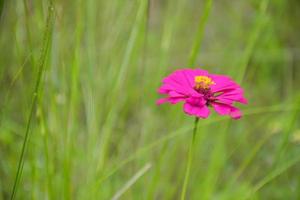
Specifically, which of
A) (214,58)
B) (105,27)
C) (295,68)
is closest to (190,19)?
(214,58)

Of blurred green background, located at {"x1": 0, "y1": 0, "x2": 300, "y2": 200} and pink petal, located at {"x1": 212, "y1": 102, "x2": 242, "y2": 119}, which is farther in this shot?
blurred green background, located at {"x1": 0, "y1": 0, "x2": 300, "y2": 200}

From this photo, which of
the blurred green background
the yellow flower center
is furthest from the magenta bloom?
the blurred green background

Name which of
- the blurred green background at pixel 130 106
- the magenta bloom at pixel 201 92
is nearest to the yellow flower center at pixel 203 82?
the magenta bloom at pixel 201 92

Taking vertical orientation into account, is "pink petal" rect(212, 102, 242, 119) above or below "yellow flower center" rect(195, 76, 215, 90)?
below

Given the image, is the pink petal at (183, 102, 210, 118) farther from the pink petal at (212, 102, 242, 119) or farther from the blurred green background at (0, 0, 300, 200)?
the blurred green background at (0, 0, 300, 200)

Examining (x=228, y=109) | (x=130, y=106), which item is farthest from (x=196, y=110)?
(x=130, y=106)

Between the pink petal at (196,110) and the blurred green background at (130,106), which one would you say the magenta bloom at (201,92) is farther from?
the blurred green background at (130,106)

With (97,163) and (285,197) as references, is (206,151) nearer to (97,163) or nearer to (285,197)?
(285,197)
